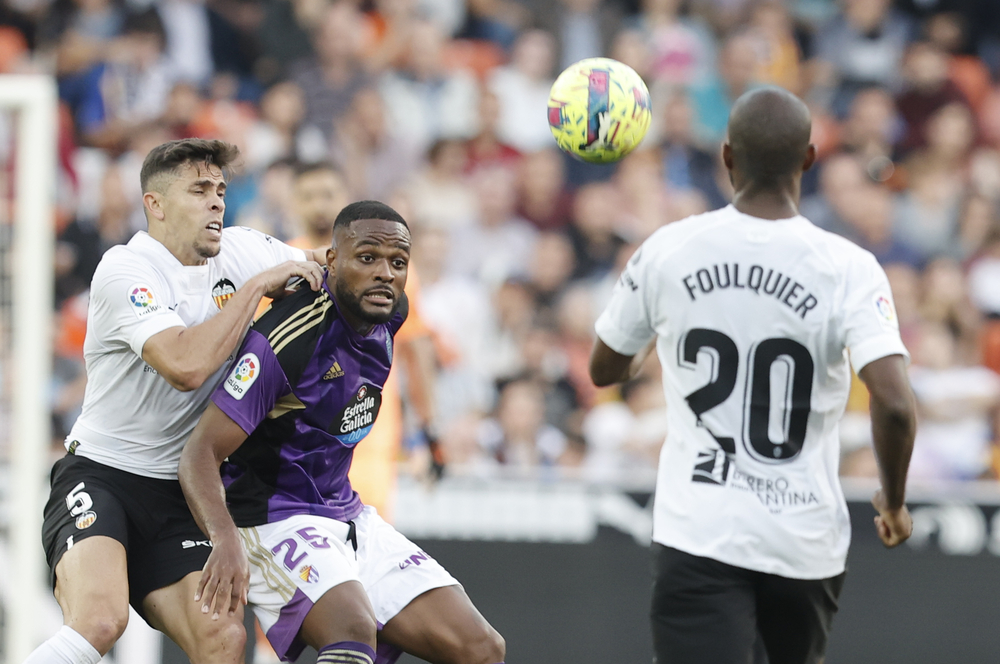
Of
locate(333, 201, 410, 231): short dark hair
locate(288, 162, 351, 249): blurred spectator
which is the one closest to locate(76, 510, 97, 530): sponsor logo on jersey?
locate(333, 201, 410, 231): short dark hair

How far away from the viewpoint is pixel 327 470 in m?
4.52

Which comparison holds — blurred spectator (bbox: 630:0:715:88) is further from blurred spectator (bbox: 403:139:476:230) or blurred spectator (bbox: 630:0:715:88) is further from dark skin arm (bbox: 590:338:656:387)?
dark skin arm (bbox: 590:338:656:387)

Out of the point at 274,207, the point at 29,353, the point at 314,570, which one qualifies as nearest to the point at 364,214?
the point at 314,570

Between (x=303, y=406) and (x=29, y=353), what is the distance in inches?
98.1

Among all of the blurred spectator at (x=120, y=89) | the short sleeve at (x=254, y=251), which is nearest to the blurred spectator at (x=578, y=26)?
the blurred spectator at (x=120, y=89)

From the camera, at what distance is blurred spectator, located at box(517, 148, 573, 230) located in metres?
10.6

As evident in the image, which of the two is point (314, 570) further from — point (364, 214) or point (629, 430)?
point (629, 430)

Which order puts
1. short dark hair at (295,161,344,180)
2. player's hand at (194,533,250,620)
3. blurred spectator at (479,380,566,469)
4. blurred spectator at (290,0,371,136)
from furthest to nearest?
blurred spectator at (290,0,371,136), blurred spectator at (479,380,566,469), short dark hair at (295,161,344,180), player's hand at (194,533,250,620)

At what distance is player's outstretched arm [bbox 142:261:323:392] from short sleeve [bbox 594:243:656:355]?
4.13ft

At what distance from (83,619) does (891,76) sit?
985cm

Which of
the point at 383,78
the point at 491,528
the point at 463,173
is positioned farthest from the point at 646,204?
the point at 491,528

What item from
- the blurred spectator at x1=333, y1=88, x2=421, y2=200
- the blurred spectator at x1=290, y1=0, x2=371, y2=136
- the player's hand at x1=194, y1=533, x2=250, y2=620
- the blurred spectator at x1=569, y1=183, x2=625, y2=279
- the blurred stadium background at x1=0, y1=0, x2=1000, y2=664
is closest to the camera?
the player's hand at x1=194, y1=533, x2=250, y2=620

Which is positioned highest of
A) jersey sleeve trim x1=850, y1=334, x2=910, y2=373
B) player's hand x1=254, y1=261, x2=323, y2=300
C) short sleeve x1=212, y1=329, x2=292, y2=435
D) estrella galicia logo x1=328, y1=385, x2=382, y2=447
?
player's hand x1=254, y1=261, x2=323, y2=300

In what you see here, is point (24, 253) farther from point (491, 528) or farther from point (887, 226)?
point (887, 226)
